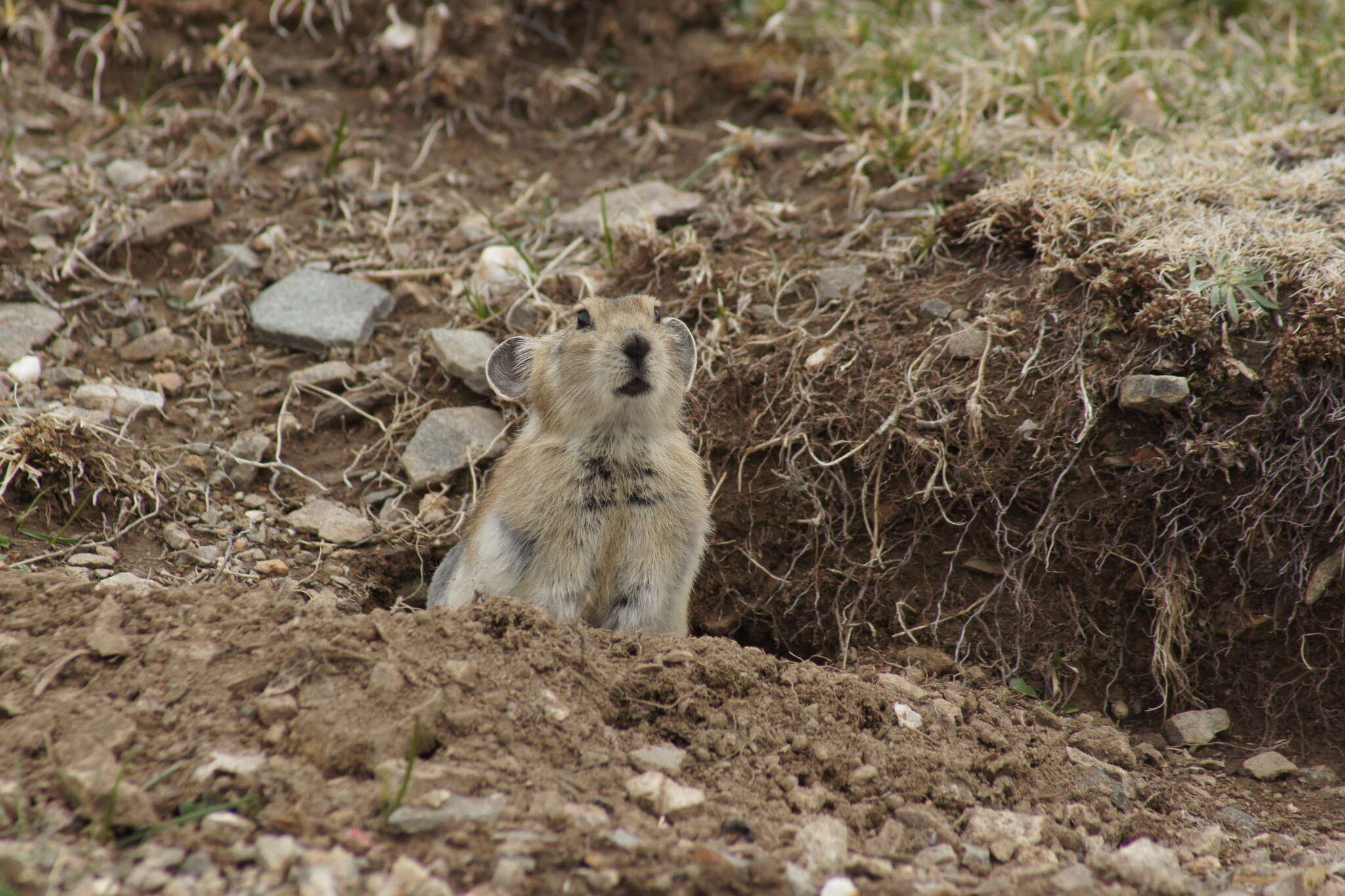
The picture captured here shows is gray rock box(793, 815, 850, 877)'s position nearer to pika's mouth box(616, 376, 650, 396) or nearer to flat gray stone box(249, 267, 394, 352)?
pika's mouth box(616, 376, 650, 396)

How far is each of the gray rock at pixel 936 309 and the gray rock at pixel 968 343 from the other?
0.24 metres

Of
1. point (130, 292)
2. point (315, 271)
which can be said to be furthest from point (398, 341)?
point (130, 292)

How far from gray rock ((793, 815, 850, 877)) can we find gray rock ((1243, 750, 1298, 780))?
8.74ft

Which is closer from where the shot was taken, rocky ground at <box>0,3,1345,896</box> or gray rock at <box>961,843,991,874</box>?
rocky ground at <box>0,3,1345,896</box>

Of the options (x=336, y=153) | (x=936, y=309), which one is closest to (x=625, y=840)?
(x=936, y=309)

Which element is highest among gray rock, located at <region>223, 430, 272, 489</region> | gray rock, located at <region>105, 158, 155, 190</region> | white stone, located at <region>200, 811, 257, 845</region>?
gray rock, located at <region>105, 158, 155, 190</region>

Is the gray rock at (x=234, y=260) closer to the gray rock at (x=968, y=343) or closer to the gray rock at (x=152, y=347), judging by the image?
the gray rock at (x=152, y=347)

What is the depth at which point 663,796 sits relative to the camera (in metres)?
4.01

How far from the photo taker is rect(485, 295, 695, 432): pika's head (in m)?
5.77

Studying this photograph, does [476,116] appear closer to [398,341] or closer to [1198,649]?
[398,341]

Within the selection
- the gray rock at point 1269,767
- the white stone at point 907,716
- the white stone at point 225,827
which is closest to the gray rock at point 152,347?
the white stone at point 225,827

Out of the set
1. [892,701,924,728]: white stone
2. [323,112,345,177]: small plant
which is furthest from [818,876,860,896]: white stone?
[323,112,345,177]: small plant

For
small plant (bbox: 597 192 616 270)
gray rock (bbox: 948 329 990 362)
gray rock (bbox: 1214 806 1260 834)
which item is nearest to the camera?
gray rock (bbox: 1214 806 1260 834)

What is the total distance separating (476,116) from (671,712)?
6543 mm
